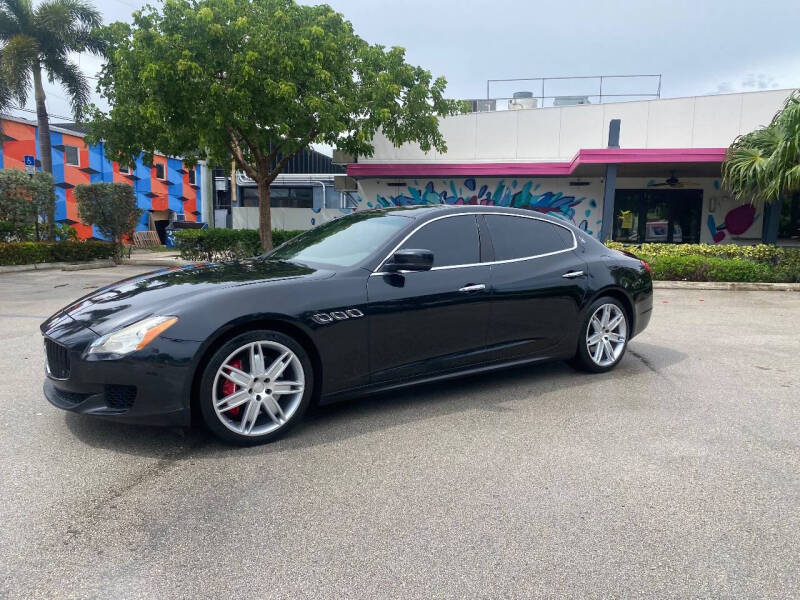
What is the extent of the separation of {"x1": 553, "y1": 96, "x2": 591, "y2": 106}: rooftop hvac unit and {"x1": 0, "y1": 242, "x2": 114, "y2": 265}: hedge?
14670 millimetres

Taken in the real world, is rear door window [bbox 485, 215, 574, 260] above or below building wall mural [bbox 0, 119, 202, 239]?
below

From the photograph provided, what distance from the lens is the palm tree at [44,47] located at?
1956 cm

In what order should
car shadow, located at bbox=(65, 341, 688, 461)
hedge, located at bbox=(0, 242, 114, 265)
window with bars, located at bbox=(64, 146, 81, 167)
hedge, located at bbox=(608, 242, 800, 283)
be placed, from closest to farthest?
1. car shadow, located at bbox=(65, 341, 688, 461)
2. hedge, located at bbox=(608, 242, 800, 283)
3. hedge, located at bbox=(0, 242, 114, 265)
4. window with bars, located at bbox=(64, 146, 81, 167)

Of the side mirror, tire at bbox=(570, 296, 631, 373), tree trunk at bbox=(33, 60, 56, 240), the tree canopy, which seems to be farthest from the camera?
tree trunk at bbox=(33, 60, 56, 240)

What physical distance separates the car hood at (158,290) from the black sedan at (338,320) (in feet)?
0.05

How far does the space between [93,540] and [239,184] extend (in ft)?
86.6

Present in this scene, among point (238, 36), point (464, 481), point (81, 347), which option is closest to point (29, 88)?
point (238, 36)

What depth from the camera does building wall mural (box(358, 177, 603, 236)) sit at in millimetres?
18391

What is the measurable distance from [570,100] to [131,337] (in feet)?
59.3

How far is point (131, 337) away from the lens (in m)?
3.37

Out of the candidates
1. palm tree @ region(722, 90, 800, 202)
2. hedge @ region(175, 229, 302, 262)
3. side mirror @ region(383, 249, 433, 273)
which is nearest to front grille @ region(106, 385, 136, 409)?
side mirror @ region(383, 249, 433, 273)

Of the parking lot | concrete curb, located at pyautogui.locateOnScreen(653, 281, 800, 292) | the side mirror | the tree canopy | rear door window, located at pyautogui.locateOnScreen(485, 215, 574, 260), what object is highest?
the tree canopy

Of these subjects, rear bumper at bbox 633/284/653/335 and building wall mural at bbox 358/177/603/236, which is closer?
rear bumper at bbox 633/284/653/335

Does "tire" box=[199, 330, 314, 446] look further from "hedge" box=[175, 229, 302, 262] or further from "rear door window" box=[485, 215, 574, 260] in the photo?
"hedge" box=[175, 229, 302, 262]
